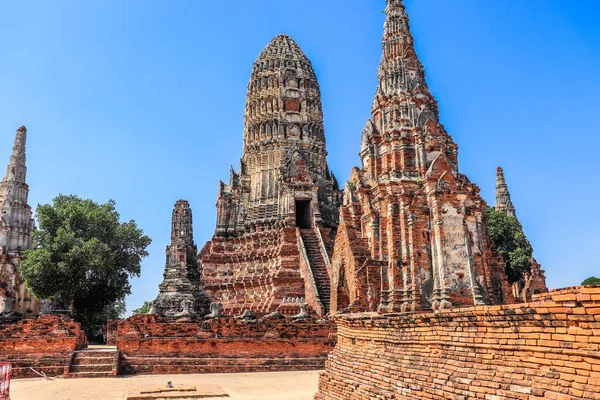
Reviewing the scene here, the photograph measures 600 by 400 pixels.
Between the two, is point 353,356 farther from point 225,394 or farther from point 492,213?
point 492,213

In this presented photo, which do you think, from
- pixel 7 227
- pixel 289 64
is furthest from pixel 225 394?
pixel 7 227

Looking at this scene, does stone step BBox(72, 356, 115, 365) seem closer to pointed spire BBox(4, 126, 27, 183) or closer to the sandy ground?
the sandy ground

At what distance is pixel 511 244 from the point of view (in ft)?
98.2

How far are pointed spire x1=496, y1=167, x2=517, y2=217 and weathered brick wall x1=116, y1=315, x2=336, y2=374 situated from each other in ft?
77.8

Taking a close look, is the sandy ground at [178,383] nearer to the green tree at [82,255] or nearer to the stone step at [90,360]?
the stone step at [90,360]

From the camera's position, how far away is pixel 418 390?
22.8ft

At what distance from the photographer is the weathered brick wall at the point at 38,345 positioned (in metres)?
17.1

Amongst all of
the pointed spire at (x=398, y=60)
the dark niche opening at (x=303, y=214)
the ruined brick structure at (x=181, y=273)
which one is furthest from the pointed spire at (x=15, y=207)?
the pointed spire at (x=398, y=60)

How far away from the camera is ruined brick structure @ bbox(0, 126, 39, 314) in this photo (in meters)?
39.8

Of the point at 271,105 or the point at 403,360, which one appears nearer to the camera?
the point at 403,360

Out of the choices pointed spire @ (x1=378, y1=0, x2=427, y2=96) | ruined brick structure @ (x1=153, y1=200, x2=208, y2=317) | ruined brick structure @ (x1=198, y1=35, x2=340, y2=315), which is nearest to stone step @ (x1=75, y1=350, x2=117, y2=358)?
ruined brick structure @ (x1=153, y1=200, x2=208, y2=317)

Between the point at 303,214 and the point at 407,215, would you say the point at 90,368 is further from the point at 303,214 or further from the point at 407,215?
the point at 303,214

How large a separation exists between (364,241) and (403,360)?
29.7ft

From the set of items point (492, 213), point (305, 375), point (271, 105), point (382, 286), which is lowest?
point (305, 375)
